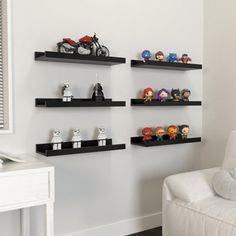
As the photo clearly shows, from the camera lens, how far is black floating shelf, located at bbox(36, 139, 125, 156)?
2.17 m

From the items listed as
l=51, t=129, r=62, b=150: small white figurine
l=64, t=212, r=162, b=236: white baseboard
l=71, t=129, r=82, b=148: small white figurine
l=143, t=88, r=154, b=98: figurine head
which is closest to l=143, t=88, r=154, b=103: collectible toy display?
l=143, t=88, r=154, b=98: figurine head

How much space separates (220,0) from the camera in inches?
115

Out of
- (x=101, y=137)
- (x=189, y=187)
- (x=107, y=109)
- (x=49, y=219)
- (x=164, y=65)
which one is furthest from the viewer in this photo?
(x=164, y=65)

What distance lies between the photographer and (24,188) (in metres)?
1.77

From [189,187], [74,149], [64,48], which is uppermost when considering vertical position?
[64,48]

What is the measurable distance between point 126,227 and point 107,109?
974 millimetres

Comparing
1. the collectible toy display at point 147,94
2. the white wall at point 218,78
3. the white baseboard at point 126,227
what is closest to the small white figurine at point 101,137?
the collectible toy display at point 147,94

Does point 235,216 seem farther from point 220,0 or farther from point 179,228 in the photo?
point 220,0

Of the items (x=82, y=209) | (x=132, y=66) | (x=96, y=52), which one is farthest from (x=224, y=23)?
(x=82, y=209)

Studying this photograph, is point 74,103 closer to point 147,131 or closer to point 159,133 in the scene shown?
point 147,131

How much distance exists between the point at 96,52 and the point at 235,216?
141 centimetres

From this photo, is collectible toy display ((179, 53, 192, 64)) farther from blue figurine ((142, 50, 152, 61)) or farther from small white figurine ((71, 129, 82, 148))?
small white figurine ((71, 129, 82, 148))

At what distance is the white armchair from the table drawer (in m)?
0.85

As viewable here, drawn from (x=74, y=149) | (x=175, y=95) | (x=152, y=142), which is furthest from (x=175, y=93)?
(x=74, y=149)
